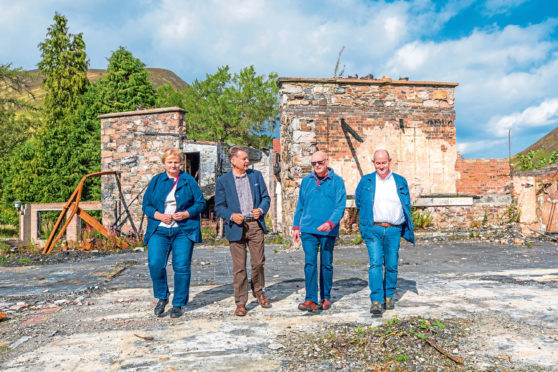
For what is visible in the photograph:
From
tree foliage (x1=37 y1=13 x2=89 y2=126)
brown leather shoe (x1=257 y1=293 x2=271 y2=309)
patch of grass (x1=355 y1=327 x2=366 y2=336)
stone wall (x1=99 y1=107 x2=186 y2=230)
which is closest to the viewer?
patch of grass (x1=355 y1=327 x2=366 y2=336)

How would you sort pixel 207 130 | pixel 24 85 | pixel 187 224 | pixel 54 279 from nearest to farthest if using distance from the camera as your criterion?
pixel 187 224 → pixel 54 279 → pixel 24 85 → pixel 207 130

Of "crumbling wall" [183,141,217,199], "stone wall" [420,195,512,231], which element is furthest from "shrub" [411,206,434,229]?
"crumbling wall" [183,141,217,199]

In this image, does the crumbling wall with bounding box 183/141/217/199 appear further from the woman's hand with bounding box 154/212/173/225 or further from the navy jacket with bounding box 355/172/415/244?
the navy jacket with bounding box 355/172/415/244

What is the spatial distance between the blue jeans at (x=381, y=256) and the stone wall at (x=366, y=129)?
618 cm

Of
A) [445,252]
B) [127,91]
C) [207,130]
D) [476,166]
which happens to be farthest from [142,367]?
[207,130]

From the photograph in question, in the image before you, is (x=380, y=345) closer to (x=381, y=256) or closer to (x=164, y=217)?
(x=381, y=256)

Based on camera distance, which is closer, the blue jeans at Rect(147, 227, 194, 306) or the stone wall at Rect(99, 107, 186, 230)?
the blue jeans at Rect(147, 227, 194, 306)

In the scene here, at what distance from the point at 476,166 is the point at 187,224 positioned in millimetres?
10043

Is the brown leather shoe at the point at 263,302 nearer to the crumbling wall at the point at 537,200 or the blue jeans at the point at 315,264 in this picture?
the blue jeans at the point at 315,264

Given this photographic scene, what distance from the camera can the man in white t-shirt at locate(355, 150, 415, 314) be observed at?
13.9ft

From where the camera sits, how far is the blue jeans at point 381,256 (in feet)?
13.7

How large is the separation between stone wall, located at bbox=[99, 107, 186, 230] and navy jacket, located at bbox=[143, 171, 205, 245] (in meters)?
11.4

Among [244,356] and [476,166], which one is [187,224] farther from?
[476,166]

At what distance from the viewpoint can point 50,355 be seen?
319 cm
